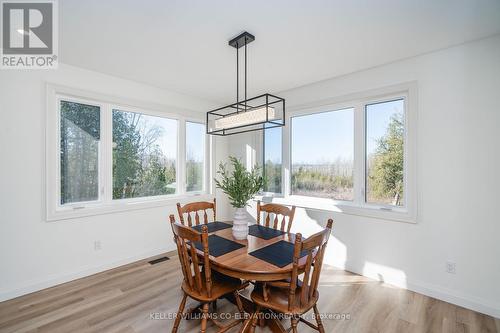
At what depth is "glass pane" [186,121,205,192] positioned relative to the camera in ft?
14.1

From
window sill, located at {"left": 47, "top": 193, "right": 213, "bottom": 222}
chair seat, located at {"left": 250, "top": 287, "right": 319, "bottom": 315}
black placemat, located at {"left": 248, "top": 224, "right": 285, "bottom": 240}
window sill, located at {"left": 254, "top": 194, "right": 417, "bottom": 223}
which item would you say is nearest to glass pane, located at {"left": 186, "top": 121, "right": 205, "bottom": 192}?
window sill, located at {"left": 47, "top": 193, "right": 213, "bottom": 222}

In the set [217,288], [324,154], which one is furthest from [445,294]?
[217,288]

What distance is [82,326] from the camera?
2.06 meters

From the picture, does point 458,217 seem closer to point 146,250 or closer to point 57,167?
point 146,250

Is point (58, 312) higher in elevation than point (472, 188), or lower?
lower

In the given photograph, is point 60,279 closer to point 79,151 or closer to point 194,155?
point 79,151

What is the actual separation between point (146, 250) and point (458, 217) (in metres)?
4.04

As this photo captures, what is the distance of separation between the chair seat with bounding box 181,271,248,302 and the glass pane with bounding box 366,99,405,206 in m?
2.16

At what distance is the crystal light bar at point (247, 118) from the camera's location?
1.98 metres

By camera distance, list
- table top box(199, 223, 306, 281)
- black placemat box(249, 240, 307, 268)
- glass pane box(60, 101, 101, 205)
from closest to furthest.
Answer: table top box(199, 223, 306, 281)
black placemat box(249, 240, 307, 268)
glass pane box(60, 101, 101, 205)

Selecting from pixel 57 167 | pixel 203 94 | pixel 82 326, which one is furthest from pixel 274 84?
pixel 82 326

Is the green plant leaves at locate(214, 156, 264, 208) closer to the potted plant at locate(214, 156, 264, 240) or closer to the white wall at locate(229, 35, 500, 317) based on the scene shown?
the potted plant at locate(214, 156, 264, 240)

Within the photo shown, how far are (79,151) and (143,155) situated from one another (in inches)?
33.4

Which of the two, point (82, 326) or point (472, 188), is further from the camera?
point (472, 188)
